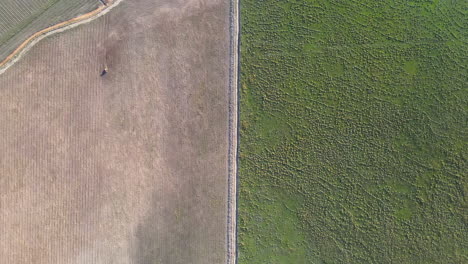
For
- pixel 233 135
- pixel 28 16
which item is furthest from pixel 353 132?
pixel 28 16

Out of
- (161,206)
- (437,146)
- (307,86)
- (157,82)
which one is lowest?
(437,146)

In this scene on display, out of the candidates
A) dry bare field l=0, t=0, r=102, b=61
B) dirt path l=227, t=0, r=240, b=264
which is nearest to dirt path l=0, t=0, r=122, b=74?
dry bare field l=0, t=0, r=102, b=61

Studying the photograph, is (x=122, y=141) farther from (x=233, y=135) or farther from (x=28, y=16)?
(x=28, y=16)

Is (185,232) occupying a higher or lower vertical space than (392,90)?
lower

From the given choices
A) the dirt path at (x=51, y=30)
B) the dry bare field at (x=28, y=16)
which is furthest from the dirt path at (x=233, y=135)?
the dry bare field at (x=28, y=16)

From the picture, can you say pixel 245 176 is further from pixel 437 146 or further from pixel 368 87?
pixel 437 146

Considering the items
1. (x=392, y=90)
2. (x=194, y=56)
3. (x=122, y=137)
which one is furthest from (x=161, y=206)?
(x=392, y=90)

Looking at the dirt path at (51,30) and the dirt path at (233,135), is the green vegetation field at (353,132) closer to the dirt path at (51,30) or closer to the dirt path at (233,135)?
the dirt path at (233,135)
